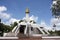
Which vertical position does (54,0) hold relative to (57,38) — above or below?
above

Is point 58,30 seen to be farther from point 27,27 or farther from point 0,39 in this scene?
point 0,39

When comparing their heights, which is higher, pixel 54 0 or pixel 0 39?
pixel 54 0

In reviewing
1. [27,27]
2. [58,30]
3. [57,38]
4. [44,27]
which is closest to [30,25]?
[27,27]

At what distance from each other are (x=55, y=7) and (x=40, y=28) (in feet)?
23.1

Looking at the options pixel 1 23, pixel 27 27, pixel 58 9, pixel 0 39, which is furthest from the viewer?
pixel 1 23

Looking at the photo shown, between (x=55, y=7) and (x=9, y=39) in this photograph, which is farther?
(x=55, y=7)

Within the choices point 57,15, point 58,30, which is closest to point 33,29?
point 58,30

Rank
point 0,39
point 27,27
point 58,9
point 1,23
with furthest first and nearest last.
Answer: point 1,23
point 27,27
point 58,9
point 0,39

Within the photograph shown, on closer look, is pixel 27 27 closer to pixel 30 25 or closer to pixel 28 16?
pixel 30 25

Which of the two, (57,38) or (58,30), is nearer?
(57,38)

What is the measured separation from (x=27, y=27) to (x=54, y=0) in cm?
676

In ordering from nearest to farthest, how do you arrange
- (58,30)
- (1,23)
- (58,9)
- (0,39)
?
(0,39) → (58,9) → (58,30) → (1,23)

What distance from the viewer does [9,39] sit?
16.4 meters

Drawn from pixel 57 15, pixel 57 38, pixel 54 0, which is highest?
pixel 54 0
